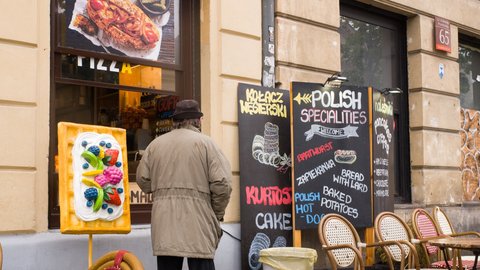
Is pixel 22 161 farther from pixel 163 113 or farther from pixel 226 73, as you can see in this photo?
pixel 226 73

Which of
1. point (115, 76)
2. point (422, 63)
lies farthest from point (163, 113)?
point (422, 63)

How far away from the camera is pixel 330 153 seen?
7391 millimetres

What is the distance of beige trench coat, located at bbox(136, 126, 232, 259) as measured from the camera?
4945 millimetres

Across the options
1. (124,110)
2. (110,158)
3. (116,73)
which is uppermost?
(116,73)

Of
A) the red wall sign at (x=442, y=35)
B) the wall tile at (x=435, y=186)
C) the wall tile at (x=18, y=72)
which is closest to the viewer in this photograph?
the wall tile at (x=18, y=72)

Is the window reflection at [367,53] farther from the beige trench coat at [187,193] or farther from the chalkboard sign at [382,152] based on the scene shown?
the beige trench coat at [187,193]

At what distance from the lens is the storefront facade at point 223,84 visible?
18.0 ft

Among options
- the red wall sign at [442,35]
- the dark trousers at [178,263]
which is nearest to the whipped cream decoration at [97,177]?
A: the dark trousers at [178,263]

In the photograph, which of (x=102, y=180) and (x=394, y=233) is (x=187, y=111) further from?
(x=394, y=233)

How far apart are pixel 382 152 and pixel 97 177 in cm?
404

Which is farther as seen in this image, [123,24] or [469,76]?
[469,76]

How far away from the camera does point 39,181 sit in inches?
218

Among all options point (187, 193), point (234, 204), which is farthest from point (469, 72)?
point (187, 193)

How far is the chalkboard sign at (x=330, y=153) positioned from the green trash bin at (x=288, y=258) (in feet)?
2.58
